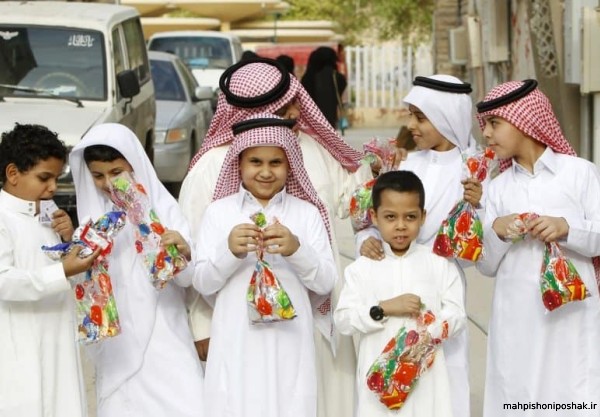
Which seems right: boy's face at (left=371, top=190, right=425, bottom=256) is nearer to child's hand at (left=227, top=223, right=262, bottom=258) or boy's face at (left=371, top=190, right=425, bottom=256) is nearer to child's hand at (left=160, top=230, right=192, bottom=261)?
child's hand at (left=227, top=223, right=262, bottom=258)

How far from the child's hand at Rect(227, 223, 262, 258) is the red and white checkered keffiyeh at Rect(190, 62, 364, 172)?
0.67 m

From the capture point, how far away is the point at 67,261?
481cm

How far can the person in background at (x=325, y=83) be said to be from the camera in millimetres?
19594

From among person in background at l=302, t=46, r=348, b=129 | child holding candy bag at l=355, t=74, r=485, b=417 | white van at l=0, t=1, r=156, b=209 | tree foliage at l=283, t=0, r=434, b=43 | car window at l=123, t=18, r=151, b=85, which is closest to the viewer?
child holding candy bag at l=355, t=74, r=485, b=417

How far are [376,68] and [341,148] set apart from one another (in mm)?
25312

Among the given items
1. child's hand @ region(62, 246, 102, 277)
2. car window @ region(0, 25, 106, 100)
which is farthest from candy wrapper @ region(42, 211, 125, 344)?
car window @ region(0, 25, 106, 100)

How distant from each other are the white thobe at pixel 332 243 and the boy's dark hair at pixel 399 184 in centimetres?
35

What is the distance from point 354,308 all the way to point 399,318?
175 mm

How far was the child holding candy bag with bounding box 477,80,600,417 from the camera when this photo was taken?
5344 millimetres

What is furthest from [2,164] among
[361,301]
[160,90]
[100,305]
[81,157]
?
[160,90]

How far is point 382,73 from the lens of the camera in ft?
99.5

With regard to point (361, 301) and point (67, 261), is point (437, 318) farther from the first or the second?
point (67, 261)

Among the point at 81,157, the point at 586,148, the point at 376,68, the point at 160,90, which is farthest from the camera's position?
the point at 376,68

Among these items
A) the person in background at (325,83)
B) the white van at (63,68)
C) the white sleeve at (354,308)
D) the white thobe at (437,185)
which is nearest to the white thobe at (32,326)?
the white sleeve at (354,308)
